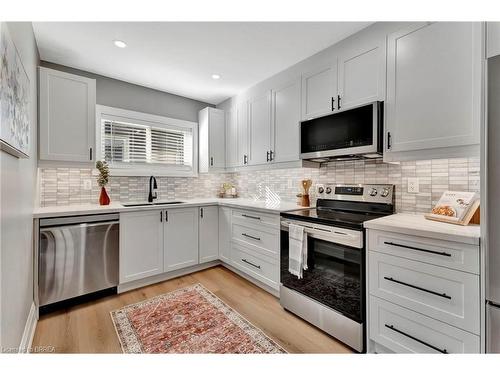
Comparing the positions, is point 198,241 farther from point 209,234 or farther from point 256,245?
point 256,245

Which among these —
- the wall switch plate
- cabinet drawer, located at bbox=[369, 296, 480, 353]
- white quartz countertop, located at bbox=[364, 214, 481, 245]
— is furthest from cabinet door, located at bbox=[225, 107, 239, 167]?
cabinet drawer, located at bbox=[369, 296, 480, 353]

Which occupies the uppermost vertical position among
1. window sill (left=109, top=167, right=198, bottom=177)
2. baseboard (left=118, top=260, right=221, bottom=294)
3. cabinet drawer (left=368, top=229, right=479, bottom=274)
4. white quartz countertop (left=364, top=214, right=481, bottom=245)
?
window sill (left=109, top=167, right=198, bottom=177)

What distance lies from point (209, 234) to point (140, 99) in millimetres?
1960

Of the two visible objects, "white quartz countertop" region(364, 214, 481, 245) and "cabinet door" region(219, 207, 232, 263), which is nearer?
"white quartz countertop" region(364, 214, 481, 245)

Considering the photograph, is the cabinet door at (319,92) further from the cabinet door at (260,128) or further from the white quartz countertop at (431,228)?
the white quartz countertop at (431,228)

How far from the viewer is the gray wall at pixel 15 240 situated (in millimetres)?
1122

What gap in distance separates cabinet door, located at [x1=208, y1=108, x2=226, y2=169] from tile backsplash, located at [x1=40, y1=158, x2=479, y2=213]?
14.1 inches

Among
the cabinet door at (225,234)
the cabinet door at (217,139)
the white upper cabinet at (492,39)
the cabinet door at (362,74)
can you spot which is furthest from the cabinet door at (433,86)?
the cabinet door at (217,139)

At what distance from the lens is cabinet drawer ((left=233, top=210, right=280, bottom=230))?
230 cm

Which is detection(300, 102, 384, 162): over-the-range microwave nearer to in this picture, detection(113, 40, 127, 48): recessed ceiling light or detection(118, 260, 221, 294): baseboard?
detection(113, 40, 127, 48): recessed ceiling light

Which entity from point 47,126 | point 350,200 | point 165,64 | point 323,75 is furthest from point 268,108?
point 47,126

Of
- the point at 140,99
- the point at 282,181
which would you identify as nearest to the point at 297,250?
the point at 282,181

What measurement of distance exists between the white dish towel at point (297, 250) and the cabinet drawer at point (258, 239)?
0.25 meters
